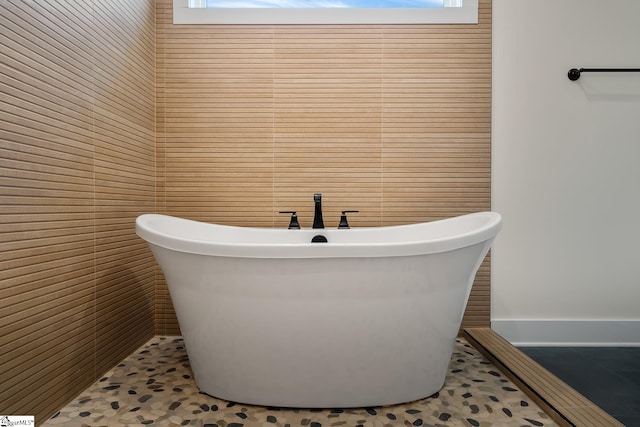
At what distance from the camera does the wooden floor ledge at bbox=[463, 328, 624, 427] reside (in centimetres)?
132

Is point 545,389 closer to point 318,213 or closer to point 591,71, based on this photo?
point 318,213

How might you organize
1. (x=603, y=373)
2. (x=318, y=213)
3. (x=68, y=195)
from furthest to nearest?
(x=318, y=213), (x=603, y=373), (x=68, y=195)

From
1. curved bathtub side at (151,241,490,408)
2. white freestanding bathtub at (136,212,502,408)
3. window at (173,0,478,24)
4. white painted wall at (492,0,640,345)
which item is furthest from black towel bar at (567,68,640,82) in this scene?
curved bathtub side at (151,241,490,408)

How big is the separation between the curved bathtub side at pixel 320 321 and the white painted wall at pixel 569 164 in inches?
41.1

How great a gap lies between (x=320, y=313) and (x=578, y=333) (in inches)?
68.3

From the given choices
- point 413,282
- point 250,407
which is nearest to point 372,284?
point 413,282

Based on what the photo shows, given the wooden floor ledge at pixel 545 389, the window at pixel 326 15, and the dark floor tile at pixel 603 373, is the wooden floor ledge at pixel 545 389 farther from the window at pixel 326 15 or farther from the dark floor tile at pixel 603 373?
the window at pixel 326 15

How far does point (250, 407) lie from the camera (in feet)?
4.80

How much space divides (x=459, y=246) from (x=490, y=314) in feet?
3.86

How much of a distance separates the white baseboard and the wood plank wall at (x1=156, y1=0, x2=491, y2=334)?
0.73m

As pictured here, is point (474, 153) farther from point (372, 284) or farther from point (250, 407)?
point (250, 407)

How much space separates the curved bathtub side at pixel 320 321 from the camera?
1.34 meters

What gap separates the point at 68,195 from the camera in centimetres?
148

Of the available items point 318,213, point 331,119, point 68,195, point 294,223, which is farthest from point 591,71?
point 68,195
